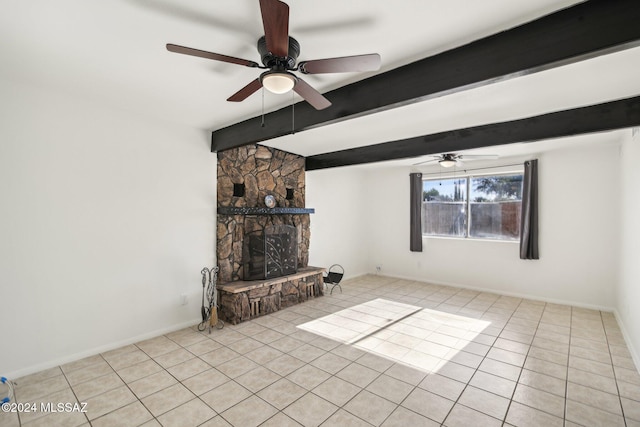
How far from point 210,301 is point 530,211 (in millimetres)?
5549

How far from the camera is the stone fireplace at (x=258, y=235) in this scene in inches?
173

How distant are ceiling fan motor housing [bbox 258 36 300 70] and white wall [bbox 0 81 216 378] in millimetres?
2464

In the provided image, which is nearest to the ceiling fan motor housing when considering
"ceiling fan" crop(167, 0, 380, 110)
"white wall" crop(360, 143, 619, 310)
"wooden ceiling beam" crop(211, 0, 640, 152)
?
"ceiling fan" crop(167, 0, 380, 110)

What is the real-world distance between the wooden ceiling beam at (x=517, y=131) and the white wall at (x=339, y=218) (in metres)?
1.48

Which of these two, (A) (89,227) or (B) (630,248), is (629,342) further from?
(A) (89,227)

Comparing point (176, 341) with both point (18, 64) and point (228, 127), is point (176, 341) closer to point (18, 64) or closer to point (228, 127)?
point (228, 127)

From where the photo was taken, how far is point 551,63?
1.71 m

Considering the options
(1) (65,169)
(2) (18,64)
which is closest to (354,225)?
(1) (65,169)

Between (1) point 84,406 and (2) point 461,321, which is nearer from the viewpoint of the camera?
(1) point 84,406

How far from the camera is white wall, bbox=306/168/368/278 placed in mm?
6254

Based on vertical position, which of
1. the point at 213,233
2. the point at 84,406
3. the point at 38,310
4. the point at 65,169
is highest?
the point at 65,169

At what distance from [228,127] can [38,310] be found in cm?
282

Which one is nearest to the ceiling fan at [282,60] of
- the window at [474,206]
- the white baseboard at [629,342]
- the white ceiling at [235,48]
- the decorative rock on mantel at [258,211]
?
the white ceiling at [235,48]

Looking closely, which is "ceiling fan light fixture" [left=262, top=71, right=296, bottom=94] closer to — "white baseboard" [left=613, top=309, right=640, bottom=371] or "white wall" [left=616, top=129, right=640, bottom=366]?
"white wall" [left=616, top=129, right=640, bottom=366]
